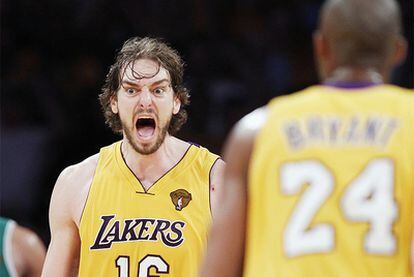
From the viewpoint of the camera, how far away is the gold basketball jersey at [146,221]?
533 cm

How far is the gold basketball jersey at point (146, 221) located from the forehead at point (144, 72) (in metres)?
0.41

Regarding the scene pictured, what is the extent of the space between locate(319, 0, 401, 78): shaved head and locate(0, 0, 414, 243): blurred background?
246 inches

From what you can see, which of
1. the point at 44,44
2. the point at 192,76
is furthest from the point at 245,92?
the point at 44,44

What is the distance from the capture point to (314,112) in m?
3.37

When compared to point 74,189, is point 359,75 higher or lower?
lower

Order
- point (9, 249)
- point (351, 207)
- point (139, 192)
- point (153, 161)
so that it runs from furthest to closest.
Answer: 1. point (9, 249)
2. point (153, 161)
3. point (139, 192)
4. point (351, 207)

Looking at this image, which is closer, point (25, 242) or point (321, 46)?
point (321, 46)

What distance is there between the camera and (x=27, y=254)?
6.95 metres

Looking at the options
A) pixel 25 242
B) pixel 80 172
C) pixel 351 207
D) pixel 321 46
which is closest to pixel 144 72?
pixel 80 172

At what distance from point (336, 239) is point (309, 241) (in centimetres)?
8

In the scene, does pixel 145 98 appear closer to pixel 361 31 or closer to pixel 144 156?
pixel 144 156

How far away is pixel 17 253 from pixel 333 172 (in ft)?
13.2

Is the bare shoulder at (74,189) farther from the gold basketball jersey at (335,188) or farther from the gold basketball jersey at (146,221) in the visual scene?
the gold basketball jersey at (335,188)

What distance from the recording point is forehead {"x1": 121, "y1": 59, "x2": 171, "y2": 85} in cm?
562
